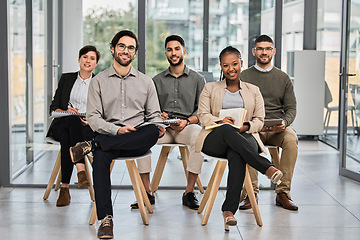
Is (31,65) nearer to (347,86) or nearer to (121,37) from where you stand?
(121,37)

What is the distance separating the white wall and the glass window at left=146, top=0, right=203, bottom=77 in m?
0.60

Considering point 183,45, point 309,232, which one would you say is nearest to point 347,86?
point 183,45

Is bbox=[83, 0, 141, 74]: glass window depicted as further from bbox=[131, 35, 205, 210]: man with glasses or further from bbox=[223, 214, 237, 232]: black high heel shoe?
bbox=[223, 214, 237, 232]: black high heel shoe

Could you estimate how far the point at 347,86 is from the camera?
6.19 meters

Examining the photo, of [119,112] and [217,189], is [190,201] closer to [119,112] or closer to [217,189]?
[217,189]

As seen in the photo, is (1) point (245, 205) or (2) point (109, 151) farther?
(1) point (245, 205)

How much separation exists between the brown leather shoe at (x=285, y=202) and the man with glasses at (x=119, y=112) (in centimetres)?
116

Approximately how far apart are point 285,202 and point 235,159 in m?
0.87

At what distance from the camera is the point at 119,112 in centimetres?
437

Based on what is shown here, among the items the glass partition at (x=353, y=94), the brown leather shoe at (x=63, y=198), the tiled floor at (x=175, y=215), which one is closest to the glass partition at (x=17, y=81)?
the tiled floor at (x=175, y=215)

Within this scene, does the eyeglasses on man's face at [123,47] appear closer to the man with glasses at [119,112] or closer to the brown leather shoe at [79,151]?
the man with glasses at [119,112]

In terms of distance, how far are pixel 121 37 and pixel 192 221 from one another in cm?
144

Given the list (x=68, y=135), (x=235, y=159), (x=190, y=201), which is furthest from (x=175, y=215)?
(x=68, y=135)

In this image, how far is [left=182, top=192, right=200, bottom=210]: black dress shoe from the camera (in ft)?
15.2
